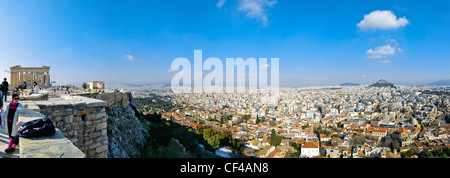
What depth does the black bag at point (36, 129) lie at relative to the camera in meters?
2.03

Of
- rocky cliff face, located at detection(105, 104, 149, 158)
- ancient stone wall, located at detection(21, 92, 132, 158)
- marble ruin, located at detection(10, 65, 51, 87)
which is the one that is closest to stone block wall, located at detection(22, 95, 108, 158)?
ancient stone wall, located at detection(21, 92, 132, 158)

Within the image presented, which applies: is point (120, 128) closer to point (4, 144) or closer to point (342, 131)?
point (4, 144)

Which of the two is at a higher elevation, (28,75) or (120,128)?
(28,75)

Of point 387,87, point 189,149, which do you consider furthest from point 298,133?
point 387,87

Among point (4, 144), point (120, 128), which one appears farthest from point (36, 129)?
point (120, 128)

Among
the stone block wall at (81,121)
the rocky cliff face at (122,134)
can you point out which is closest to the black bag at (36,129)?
the stone block wall at (81,121)

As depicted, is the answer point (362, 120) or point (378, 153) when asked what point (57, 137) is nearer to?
point (378, 153)

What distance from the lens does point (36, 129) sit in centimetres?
205

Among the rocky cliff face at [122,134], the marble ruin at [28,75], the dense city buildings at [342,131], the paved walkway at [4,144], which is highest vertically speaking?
the marble ruin at [28,75]

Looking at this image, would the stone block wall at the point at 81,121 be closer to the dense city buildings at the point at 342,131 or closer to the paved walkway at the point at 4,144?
the paved walkway at the point at 4,144

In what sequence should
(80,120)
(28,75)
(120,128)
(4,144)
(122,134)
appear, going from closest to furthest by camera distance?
1. (4,144)
2. (80,120)
3. (122,134)
4. (120,128)
5. (28,75)
